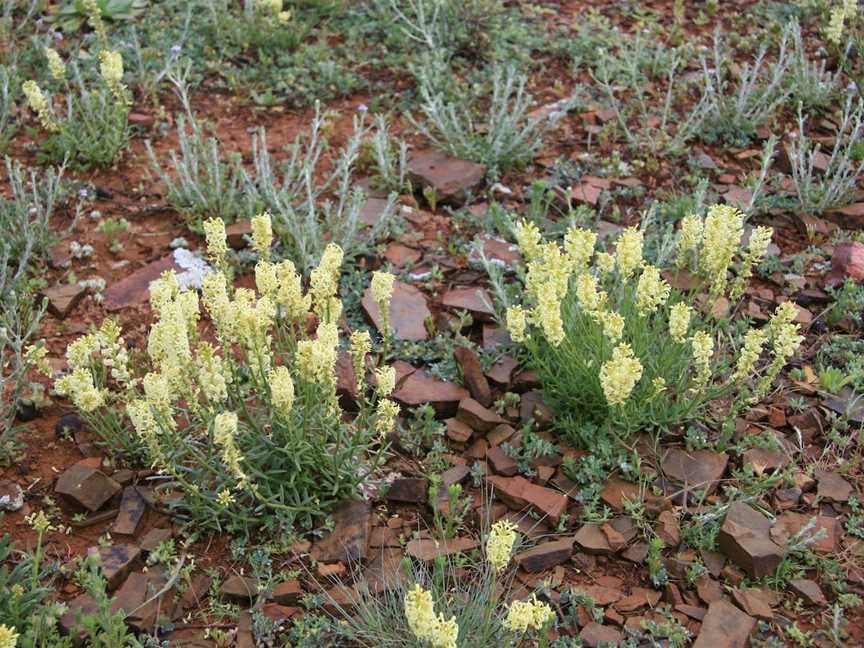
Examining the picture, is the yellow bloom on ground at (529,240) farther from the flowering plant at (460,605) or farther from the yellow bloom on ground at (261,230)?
the flowering plant at (460,605)

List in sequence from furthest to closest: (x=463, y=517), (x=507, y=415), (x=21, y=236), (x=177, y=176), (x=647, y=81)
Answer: (x=647, y=81) → (x=177, y=176) → (x=21, y=236) → (x=507, y=415) → (x=463, y=517)

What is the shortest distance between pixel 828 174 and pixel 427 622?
344 cm

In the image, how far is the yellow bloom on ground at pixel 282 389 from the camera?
2.87 metres

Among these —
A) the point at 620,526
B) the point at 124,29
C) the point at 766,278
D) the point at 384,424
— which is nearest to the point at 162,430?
the point at 384,424

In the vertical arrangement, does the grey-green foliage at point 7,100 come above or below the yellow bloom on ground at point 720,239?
below

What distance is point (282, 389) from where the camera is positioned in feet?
9.46

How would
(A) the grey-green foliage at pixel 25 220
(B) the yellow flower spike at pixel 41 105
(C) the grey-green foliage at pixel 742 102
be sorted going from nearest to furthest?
(A) the grey-green foliage at pixel 25 220 → (B) the yellow flower spike at pixel 41 105 → (C) the grey-green foliage at pixel 742 102

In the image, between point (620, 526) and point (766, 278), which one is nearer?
point (620, 526)

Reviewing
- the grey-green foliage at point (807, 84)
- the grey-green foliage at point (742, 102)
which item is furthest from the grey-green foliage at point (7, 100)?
the grey-green foliage at point (807, 84)

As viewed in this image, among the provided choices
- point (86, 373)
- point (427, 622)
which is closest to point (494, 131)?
point (86, 373)

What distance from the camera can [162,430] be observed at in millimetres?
3111

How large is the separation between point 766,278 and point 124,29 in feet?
14.1

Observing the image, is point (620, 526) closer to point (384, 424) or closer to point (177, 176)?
point (384, 424)

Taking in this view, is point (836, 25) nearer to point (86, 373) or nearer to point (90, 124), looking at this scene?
point (90, 124)
